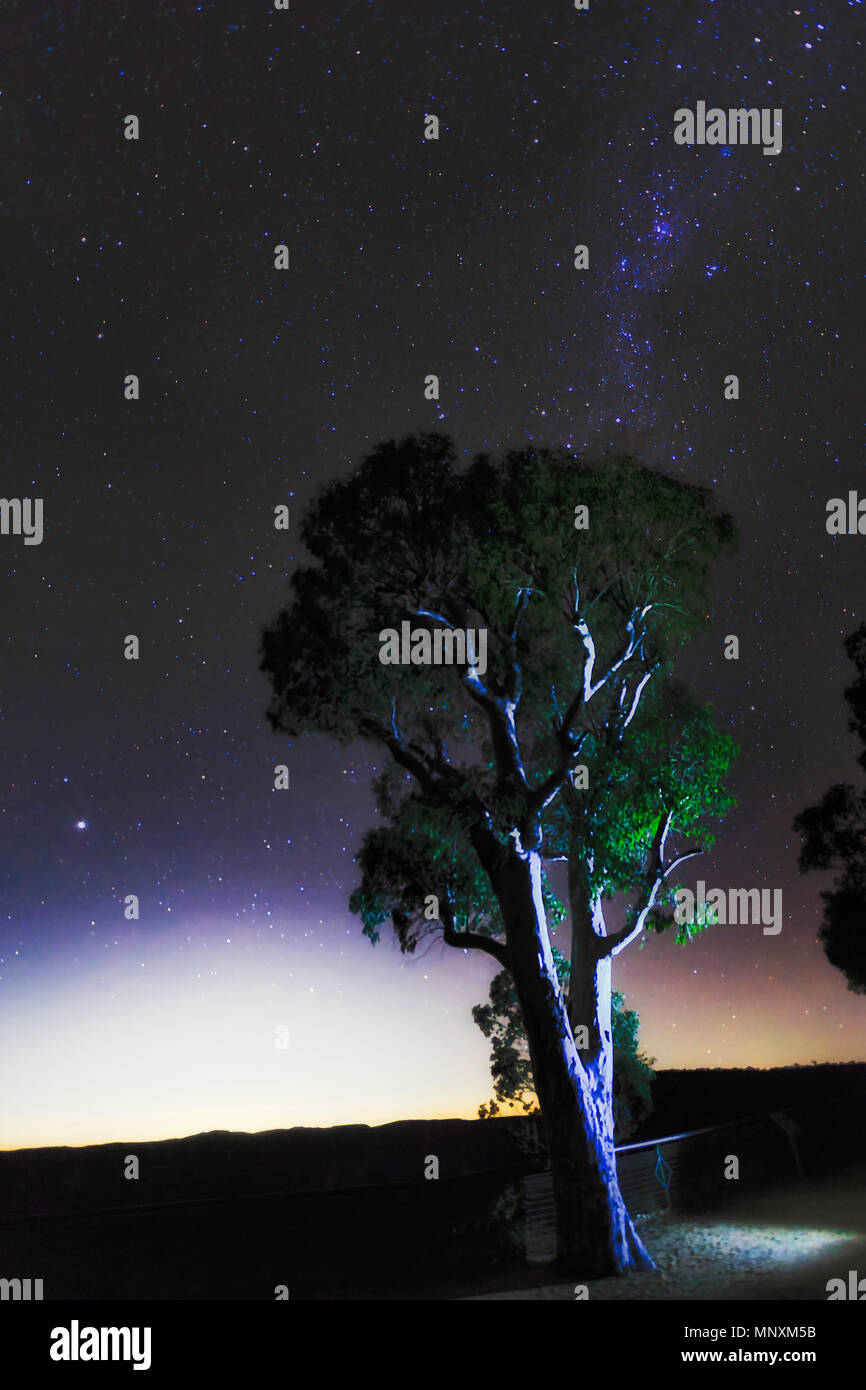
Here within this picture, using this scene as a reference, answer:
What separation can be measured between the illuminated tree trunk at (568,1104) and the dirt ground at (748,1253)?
0.55 m

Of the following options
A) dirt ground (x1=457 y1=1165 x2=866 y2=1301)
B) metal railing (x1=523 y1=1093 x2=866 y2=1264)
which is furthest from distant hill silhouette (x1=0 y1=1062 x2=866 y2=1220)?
dirt ground (x1=457 y1=1165 x2=866 y2=1301)

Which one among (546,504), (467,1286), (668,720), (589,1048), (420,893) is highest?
(546,504)

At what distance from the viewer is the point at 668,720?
19750 mm

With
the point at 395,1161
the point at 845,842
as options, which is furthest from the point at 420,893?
the point at 395,1161

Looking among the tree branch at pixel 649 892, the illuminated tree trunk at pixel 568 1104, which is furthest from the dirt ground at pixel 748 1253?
the tree branch at pixel 649 892

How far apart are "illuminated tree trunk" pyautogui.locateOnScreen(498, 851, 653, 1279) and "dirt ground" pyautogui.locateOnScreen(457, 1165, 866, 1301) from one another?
55 cm

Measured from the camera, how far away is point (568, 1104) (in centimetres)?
1680

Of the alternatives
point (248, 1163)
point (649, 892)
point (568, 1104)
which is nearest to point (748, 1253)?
point (568, 1104)

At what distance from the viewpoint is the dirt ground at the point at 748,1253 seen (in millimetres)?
14898

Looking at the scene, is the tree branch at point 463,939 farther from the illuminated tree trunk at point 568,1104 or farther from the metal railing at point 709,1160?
the metal railing at point 709,1160

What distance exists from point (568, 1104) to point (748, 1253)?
3675mm

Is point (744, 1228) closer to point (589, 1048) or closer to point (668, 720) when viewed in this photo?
point (589, 1048)

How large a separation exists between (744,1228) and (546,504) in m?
13.1

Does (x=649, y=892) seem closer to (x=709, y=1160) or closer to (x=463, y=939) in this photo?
(x=463, y=939)
